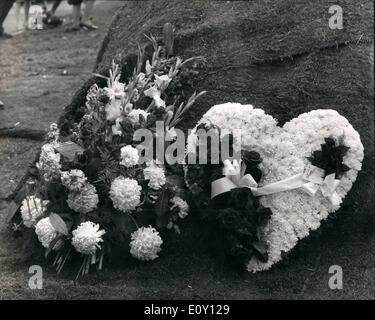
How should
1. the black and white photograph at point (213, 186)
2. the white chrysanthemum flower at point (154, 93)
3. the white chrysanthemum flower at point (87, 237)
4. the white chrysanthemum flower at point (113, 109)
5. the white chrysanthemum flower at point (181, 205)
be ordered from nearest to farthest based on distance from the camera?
1. the white chrysanthemum flower at point (87, 237)
2. the black and white photograph at point (213, 186)
3. the white chrysanthemum flower at point (181, 205)
4. the white chrysanthemum flower at point (113, 109)
5. the white chrysanthemum flower at point (154, 93)

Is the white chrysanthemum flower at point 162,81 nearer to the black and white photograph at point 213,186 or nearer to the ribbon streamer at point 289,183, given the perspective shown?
the black and white photograph at point 213,186

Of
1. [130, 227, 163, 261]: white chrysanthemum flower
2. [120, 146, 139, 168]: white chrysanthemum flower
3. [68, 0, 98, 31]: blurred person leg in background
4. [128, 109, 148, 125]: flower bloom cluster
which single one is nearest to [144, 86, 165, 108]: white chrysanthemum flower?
[128, 109, 148, 125]: flower bloom cluster

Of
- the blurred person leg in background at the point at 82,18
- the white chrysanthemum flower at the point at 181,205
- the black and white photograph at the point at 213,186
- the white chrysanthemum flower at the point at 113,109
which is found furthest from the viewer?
the blurred person leg in background at the point at 82,18

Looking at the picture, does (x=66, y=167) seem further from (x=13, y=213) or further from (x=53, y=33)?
(x=53, y=33)

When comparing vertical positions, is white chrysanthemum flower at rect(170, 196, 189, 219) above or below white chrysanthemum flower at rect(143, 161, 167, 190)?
below

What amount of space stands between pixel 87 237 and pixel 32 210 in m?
0.59

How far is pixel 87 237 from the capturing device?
3.76 m

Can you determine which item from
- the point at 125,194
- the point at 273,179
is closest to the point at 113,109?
the point at 125,194

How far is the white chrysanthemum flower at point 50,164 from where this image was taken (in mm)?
3896

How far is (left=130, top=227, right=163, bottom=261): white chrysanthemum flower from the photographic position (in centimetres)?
390

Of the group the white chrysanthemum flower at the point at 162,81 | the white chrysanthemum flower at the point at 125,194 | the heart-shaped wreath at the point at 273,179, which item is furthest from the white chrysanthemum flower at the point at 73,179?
the white chrysanthemum flower at the point at 162,81

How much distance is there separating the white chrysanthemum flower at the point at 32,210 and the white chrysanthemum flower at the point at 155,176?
26.7 inches

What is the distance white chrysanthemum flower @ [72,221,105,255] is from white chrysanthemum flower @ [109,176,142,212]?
Answer: 194mm

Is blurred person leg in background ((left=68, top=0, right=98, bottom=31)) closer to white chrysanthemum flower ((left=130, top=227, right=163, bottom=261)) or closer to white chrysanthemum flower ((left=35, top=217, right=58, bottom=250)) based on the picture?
white chrysanthemum flower ((left=35, top=217, right=58, bottom=250))
